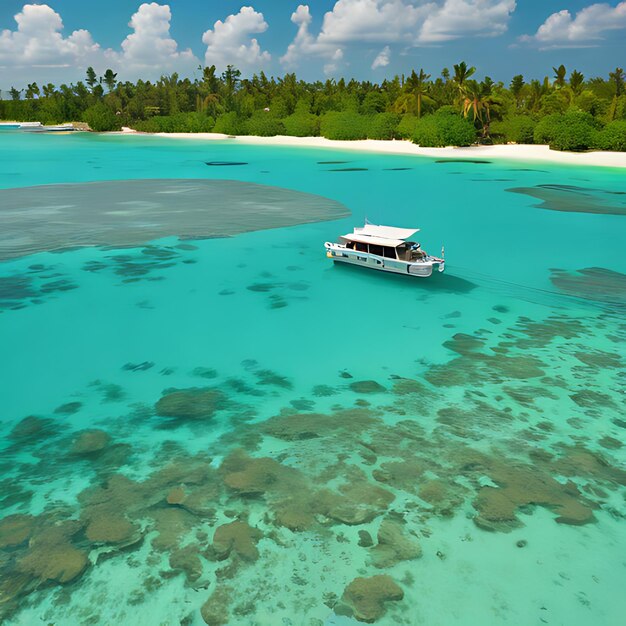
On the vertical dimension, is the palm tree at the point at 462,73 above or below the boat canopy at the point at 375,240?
above

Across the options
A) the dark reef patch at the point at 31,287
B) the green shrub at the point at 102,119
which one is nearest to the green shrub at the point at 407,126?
the dark reef patch at the point at 31,287

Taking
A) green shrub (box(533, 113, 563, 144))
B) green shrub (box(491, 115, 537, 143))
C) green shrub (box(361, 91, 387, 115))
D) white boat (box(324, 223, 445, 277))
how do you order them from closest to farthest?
white boat (box(324, 223, 445, 277)), green shrub (box(533, 113, 563, 144)), green shrub (box(491, 115, 537, 143)), green shrub (box(361, 91, 387, 115))

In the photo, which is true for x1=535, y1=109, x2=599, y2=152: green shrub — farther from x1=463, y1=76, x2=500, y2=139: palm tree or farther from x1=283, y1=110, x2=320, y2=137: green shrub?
x1=283, y1=110, x2=320, y2=137: green shrub

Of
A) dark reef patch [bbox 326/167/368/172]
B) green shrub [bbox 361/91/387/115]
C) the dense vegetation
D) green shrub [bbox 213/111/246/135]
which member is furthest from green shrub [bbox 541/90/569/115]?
green shrub [bbox 213/111/246/135]

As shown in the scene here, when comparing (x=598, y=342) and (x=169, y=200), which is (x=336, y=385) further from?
(x=169, y=200)

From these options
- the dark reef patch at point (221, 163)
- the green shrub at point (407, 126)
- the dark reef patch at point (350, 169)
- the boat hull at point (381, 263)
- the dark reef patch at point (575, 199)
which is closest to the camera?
the boat hull at point (381, 263)

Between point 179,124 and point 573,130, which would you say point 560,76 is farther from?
point 179,124

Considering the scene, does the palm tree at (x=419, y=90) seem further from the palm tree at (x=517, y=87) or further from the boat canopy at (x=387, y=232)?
the boat canopy at (x=387, y=232)
